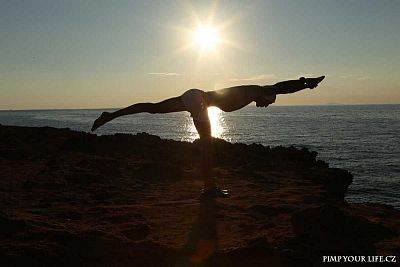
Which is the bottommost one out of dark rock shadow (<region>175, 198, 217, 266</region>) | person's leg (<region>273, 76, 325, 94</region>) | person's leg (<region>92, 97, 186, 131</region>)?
dark rock shadow (<region>175, 198, 217, 266</region>)

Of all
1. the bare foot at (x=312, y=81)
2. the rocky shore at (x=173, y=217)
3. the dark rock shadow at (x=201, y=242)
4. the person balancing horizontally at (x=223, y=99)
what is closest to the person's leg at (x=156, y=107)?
the person balancing horizontally at (x=223, y=99)

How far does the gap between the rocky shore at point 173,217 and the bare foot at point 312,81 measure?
74.3 inches

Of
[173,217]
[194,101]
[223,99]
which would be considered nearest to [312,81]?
[223,99]

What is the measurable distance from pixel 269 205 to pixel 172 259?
2.60 metres

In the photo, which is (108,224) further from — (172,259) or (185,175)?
(185,175)

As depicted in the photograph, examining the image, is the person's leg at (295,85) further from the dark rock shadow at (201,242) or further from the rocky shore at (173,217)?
the dark rock shadow at (201,242)

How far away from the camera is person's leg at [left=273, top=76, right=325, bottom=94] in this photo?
6.46 meters

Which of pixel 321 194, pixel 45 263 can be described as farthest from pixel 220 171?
pixel 45 263

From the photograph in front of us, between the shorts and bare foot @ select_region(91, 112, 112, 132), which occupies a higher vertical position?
the shorts

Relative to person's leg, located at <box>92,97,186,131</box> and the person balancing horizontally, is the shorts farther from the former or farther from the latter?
person's leg, located at <box>92,97,186,131</box>

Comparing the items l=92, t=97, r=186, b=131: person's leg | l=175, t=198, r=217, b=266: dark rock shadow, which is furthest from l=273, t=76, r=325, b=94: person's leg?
l=175, t=198, r=217, b=266: dark rock shadow

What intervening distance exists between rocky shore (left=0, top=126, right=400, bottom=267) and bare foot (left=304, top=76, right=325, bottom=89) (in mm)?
1888

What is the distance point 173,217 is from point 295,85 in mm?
2831

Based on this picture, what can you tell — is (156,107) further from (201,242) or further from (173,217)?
(201,242)
